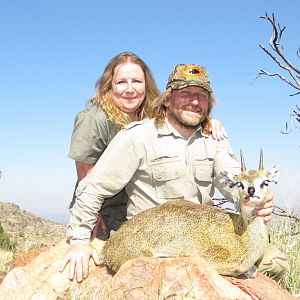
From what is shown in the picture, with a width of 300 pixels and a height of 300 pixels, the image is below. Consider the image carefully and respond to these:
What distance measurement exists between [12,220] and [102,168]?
35.6 meters

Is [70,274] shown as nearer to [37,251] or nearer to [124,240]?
[124,240]

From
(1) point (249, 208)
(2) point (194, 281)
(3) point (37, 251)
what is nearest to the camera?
(2) point (194, 281)

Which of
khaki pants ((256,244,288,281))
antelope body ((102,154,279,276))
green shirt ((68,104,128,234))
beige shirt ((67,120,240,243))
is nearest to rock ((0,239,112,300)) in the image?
antelope body ((102,154,279,276))

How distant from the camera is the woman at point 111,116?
26.2 feet

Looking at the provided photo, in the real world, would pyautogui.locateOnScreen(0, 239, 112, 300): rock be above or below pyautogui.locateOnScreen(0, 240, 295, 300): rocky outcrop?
below

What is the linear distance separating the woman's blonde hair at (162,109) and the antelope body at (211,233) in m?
1.40

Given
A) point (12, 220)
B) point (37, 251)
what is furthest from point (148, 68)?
point (12, 220)

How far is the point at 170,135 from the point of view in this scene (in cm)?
719

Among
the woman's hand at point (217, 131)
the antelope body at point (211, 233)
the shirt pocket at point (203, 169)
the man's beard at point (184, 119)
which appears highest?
the man's beard at point (184, 119)

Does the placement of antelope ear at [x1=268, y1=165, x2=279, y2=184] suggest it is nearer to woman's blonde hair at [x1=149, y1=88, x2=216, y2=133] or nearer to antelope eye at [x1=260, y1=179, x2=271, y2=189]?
antelope eye at [x1=260, y1=179, x2=271, y2=189]

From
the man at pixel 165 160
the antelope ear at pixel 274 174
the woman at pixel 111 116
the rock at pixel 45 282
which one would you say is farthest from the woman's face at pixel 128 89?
the antelope ear at pixel 274 174

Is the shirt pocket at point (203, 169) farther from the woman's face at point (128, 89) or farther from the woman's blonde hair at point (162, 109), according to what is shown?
the woman's face at point (128, 89)

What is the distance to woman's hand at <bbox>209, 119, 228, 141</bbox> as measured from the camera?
7.46 m

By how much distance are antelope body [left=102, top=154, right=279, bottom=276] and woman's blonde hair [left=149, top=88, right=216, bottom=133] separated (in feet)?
4.59
